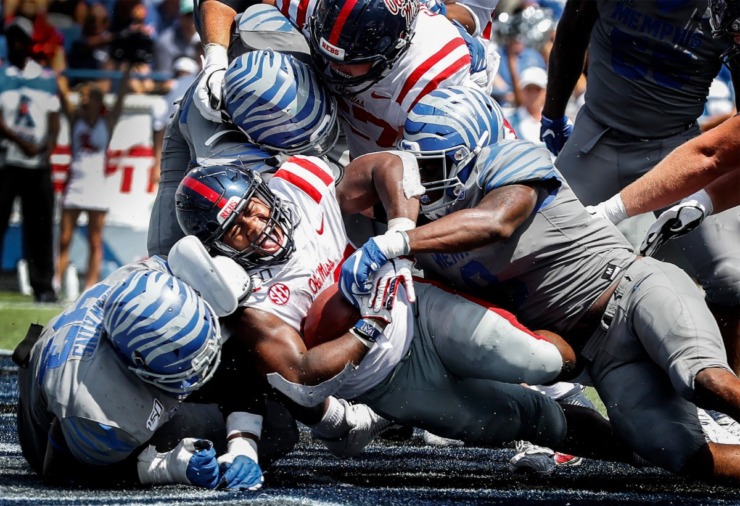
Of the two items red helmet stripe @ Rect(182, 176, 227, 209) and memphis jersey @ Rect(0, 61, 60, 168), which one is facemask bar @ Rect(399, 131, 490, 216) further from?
memphis jersey @ Rect(0, 61, 60, 168)

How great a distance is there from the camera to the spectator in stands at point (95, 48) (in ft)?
31.3

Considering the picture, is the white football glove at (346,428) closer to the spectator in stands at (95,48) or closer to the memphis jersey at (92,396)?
the memphis jersey at (92,396)

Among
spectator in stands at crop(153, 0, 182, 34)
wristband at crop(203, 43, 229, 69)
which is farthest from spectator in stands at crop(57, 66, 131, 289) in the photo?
wristband at crop(203, 43, 229, 69)

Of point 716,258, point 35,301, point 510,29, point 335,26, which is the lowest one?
point 35,301

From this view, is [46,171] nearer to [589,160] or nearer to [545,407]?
[589,160]

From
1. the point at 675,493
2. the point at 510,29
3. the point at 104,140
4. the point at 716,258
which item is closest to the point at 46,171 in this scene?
the point at 104,140

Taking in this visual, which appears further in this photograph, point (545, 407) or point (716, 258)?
point (716, 258)

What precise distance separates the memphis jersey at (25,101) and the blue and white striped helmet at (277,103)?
5.33 metres

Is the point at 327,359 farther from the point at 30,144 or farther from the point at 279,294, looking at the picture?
the point at 30,144

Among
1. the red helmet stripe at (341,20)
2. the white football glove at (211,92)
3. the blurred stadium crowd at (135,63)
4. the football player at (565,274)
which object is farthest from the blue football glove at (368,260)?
the blurred stadium crowd at (135,63)

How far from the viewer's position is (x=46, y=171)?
8703 millimetres

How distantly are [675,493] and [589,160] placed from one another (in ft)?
6.15

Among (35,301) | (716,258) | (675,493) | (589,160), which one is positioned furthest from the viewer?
(35,301)

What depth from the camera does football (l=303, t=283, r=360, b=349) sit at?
3289 mm
